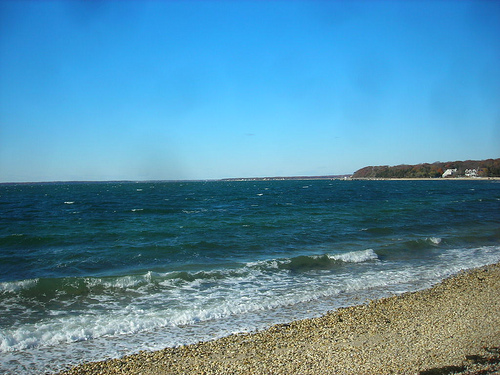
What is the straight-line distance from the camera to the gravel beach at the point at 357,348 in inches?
221

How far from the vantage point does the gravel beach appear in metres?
5.62

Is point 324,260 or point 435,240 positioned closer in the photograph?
point 324,260

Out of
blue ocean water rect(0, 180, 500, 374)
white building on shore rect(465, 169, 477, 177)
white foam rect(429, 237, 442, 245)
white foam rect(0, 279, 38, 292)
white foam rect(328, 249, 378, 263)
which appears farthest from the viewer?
white building on shore rect(465, 169, 477, 177)

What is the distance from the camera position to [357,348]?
6348mm

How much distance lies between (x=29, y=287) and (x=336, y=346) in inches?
375

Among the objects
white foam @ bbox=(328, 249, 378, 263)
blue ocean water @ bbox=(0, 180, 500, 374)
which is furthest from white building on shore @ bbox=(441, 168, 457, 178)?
white foam @ bbox=(328, 249, 378, 263)

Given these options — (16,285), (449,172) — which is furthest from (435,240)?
(449,172)

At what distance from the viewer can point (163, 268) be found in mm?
13633

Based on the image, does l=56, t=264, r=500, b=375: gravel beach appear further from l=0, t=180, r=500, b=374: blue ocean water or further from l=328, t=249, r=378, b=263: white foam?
l=328, t=249, r=378, b=263: white foam

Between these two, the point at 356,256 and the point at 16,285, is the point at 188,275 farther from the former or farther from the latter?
the point at 356,256

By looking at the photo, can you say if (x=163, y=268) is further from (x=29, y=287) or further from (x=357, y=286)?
(x=357, y=286)

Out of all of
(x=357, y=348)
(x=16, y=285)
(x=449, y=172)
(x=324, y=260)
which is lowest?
(x=324, y=260)

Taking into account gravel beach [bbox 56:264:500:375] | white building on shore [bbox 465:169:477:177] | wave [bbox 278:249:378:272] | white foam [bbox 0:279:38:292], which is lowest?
wave [bbox 278:249:378:272]

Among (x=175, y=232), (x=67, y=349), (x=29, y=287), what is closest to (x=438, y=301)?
(x=67, y=349)
